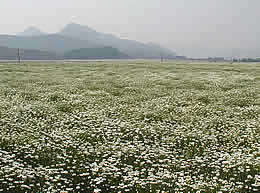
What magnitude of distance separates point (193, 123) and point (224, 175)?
5566 millimetres

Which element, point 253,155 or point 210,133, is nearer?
point 253,155

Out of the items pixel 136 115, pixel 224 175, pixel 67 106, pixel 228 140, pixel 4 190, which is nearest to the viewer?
pixel 4 190

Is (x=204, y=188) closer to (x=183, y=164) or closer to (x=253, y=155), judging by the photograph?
(x=183, y=164)

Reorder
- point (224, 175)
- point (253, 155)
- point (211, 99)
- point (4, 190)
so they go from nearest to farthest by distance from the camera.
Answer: point (4, 190)
point (224, 175)
point (253, 155)
point (211, 99)

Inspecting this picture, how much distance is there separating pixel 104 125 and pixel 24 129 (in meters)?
3.23

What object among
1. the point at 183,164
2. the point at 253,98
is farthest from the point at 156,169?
the point at 253,98

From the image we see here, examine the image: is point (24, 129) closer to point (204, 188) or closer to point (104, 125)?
point (104, 125)

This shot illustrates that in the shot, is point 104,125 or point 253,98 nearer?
point 104,125

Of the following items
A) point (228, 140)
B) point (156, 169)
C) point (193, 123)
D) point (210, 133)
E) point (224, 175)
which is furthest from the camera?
point (193, 123)

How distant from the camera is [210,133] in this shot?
11.7m

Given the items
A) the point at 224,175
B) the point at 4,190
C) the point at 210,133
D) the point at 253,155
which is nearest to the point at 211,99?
the point at 210,133

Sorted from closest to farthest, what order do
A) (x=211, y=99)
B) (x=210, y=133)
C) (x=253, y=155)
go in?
(x=253, y=155) < (x=210, y=133) < (x=211, y=99)

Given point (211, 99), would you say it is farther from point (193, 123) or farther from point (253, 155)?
point (253, 155)

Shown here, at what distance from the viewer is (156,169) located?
8.14 m
